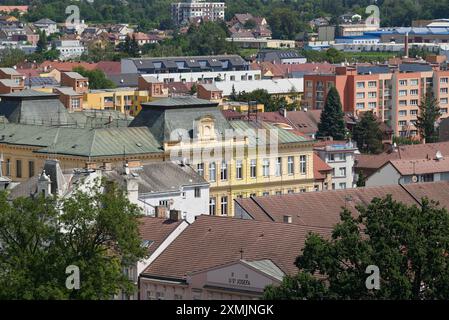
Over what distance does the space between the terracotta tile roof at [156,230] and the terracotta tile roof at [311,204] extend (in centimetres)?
462

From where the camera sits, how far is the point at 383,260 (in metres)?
29.6

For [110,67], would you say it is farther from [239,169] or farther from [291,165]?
[239,169]

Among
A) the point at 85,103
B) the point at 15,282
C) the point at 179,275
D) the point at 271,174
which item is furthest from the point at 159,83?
the point at 15,282

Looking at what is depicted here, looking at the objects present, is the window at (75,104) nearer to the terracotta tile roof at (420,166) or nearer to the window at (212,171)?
the terracotta tile roof at (420,166)

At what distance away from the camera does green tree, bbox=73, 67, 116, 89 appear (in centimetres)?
10981

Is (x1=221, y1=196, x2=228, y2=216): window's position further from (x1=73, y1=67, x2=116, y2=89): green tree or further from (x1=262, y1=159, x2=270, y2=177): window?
(x1=73, y1=67, x2=116, y2=89): green tree

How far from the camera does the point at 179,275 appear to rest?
37.4 metres

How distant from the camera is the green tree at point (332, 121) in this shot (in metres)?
89.4

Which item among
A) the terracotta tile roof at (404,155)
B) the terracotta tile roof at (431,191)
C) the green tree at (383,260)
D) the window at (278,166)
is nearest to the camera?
the green tree at (383,260)

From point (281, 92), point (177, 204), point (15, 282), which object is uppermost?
point (15, 282)

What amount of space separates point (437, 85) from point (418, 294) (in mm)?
83891

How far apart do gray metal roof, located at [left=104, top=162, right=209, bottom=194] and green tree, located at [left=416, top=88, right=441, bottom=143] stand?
130 feet

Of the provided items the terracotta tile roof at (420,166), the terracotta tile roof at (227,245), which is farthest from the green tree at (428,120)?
the terracotta tile roof at (227,245)

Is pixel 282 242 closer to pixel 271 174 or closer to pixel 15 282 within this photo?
pixel 15 282
